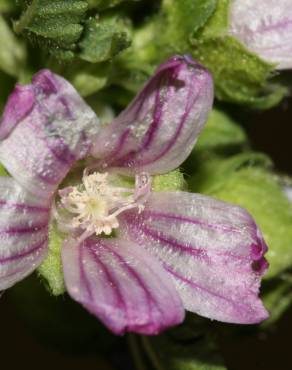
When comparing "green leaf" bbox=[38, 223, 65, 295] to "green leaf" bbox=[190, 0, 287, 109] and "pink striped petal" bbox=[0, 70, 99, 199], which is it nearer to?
"pink striped petal" bbox=[0, 70, 99, 199]

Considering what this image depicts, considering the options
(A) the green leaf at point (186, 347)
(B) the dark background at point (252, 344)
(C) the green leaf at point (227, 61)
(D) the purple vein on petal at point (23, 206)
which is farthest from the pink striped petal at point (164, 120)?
(B) the dark background at point (252, 344)

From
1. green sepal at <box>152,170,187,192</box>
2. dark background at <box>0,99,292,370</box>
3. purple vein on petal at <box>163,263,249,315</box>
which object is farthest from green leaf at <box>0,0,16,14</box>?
dark background at <box>0,99,292,370</box>

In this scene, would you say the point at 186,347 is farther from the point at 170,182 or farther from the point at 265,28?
the point at 265,28

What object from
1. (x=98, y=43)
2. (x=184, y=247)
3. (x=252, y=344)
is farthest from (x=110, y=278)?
→ (x=252, y=344)

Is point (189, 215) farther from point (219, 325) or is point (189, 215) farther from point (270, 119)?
point (270, 119)

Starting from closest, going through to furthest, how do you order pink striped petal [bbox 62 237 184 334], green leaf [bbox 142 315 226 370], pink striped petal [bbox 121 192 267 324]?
1. pink striped petal [bbox 62 237 184 334]
2. pink striped petal [bbox 121 192 267 324]
3. green leaf [bbox 142 315 226 370]

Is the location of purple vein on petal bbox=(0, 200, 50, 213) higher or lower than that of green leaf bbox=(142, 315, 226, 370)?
higher

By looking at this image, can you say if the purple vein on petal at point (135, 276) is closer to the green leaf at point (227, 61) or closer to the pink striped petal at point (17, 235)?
the pink striped petal at point (17, 235)
